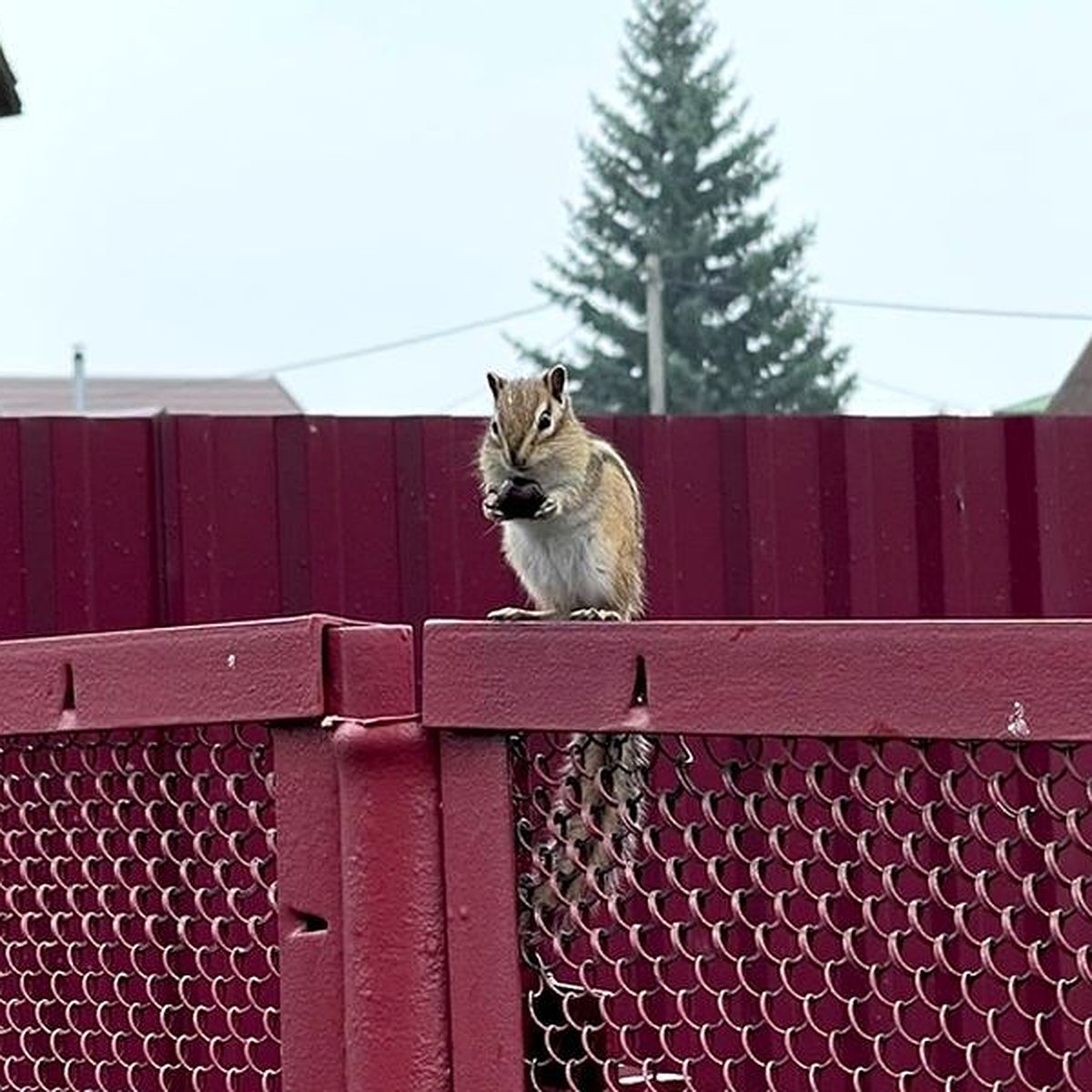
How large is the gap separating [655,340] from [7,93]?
34721mm

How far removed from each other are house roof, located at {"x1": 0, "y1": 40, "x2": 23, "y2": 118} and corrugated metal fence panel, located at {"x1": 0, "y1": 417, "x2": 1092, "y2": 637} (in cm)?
195

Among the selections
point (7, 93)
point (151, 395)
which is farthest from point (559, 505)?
point (151, 395)

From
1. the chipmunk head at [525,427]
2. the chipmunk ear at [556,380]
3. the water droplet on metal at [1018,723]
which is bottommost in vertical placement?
the water droplet on metal at [1018,723]

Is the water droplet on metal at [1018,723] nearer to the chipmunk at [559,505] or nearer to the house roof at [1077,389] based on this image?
the chipmunk at [559,505]

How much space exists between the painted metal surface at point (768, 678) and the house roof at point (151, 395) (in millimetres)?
34510

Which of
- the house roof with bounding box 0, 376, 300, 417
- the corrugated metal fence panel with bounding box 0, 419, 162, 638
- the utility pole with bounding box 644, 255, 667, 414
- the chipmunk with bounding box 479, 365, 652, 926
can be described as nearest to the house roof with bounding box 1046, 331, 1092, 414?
the utility pole with bounding box 644, 255, 667, 414

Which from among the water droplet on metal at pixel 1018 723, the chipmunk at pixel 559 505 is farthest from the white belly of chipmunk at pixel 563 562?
the water droplet on metal at pixel 1018 723

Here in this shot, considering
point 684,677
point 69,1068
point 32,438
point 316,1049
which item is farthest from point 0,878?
point 32,438

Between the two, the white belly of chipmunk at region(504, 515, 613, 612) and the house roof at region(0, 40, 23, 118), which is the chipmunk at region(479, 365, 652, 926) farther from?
the house roof at region(0, 40, 23, 118)

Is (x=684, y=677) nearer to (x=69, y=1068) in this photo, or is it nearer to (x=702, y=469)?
(x=69, y=1068)

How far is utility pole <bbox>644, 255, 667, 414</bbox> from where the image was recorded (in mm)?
40875

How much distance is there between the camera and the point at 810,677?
1.73 m

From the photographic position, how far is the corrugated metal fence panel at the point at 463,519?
499 cm

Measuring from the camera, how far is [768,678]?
69.1 inches
